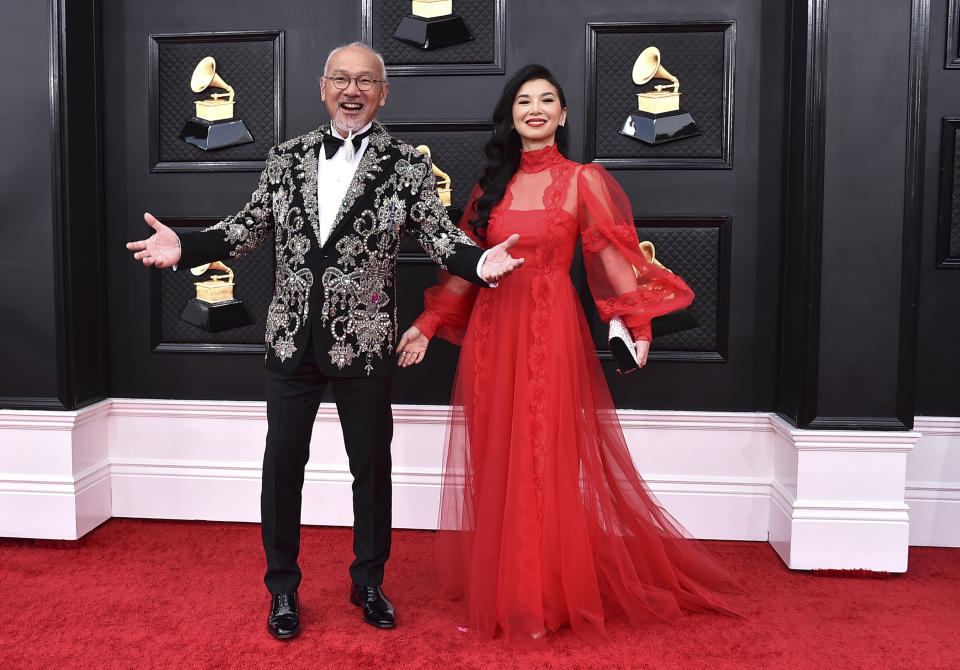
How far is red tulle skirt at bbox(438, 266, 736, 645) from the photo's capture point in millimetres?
2031

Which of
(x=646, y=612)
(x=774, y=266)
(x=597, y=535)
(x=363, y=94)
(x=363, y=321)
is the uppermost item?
(x=363, y=94)

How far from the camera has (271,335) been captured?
205 cm

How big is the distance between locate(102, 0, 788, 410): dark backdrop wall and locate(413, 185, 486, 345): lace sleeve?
0.56 meters

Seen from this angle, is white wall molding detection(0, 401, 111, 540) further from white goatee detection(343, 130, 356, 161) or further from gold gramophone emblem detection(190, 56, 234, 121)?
white goatee detection(343, 130, 356, 161)

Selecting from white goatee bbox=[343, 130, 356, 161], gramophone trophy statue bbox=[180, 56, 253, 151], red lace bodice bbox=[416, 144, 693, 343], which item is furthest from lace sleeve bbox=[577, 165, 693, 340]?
gramophone trophy statue bbox=[180, 56, 253, 151]

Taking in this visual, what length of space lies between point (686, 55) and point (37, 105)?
247 centimetres

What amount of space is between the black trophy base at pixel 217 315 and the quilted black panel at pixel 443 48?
1162 millimetres

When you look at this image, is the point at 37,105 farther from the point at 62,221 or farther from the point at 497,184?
the point at 497,184

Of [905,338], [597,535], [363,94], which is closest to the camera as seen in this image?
[363,94]

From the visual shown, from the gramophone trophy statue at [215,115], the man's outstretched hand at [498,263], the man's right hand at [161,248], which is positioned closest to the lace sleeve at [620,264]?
the man's outstretched hand at [498,263]

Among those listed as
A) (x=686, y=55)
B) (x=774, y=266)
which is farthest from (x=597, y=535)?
(x=686, y=55)

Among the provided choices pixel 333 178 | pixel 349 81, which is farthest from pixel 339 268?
pixel 349 81

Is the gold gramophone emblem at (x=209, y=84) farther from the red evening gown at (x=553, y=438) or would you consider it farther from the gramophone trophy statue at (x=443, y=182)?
the red evening gown at (x=553, y=438)

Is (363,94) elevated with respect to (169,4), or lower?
lower
